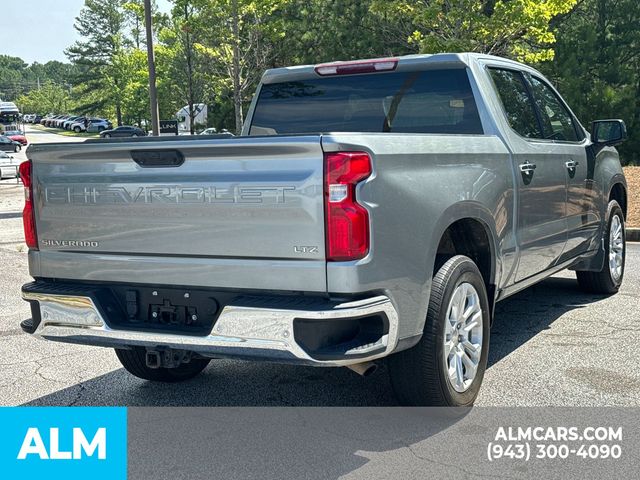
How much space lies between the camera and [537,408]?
4383 millimetres

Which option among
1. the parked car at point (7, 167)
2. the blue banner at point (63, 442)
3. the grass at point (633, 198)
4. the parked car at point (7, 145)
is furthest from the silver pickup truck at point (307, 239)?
the parked car at point (7, 145)

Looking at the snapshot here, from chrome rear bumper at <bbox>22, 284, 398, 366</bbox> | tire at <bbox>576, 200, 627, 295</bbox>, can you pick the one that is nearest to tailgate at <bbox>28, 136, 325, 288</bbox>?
chrome rear bumper at <bbox>22, 284, 398, 366</bbox>

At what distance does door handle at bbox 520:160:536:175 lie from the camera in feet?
16.5

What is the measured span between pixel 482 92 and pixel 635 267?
4.65m

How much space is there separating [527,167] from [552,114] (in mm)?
1143

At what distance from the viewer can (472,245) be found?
467 cm

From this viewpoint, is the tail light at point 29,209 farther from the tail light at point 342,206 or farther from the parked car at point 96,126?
the parked car at point 96,126

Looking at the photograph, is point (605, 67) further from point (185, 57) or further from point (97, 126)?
point (97, 126)

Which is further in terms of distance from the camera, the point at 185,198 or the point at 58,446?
the point at 58,446

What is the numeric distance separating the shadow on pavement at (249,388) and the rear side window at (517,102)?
156cm

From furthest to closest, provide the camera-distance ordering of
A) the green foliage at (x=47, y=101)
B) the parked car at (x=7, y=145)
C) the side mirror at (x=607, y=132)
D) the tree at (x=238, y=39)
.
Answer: the green foliage at (x=47, y=101)
the parked car at (x=7, y=145)
the tree at (x=238, y=39)
the side mirror at (x=607, y=132)

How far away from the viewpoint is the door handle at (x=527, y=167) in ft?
16.5

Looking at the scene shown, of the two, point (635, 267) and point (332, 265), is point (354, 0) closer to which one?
point (635, 267)

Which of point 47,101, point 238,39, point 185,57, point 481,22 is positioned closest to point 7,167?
point 238,39
